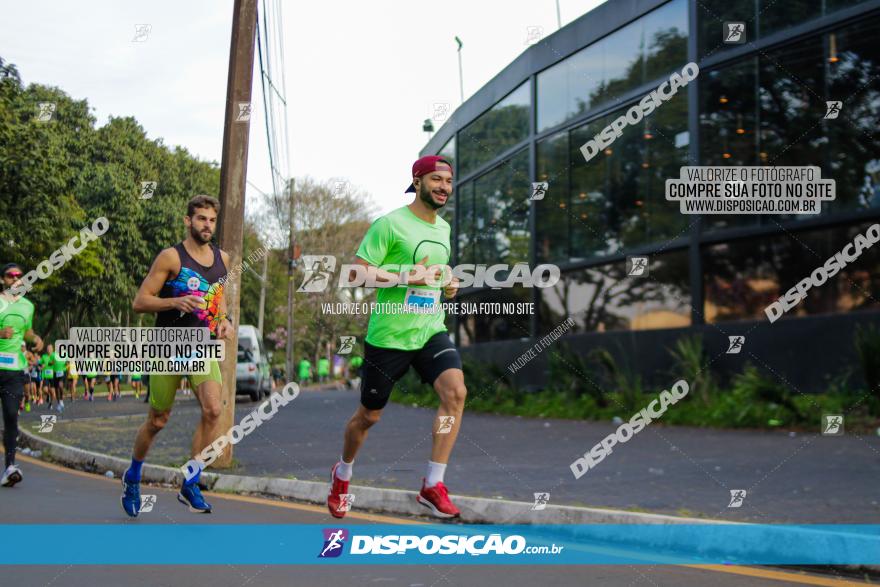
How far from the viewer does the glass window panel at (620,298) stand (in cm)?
1761

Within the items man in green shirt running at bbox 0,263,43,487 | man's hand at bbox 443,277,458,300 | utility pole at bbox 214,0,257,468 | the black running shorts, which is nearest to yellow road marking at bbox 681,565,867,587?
the black running shorts

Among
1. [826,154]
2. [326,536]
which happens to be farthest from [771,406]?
[326,536]

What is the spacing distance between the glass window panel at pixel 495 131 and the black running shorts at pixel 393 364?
57.7 ft

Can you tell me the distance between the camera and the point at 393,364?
610cm

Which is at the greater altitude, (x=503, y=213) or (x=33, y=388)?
(x=503, y=213)

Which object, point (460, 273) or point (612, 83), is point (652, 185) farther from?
point (460, 273)

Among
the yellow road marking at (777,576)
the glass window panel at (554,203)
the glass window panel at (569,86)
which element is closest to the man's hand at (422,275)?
the yellow road marking at (777,576)

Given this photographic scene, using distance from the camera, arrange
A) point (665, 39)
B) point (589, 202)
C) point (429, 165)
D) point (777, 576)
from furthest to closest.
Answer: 1. point (589, 202)
2. point (665, 39)
3. point (429, 165)
4. point (777, 576)

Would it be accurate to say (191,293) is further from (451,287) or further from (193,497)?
(451,287)

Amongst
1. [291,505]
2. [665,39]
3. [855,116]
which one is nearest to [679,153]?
[665,39]

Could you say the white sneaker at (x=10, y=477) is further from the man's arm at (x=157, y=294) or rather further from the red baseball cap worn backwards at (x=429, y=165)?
the red baseball cap worn backwards at (x=429, y=165)

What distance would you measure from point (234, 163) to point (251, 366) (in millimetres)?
22013

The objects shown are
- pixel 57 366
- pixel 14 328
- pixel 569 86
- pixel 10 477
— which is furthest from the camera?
pixel 57 366

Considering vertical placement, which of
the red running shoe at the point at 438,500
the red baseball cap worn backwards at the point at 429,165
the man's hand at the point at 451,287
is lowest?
the red running shoe at the point at 438,500
